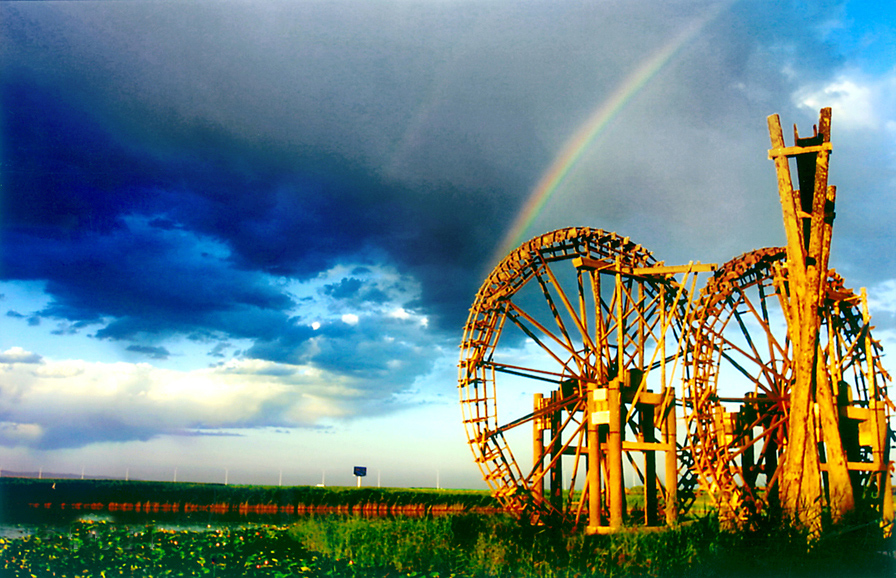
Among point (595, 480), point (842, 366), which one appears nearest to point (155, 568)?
point (595, 480)

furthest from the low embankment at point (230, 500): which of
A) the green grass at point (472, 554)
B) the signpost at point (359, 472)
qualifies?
the green grass at point (472, 554)

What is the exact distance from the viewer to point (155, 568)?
44.3 feet

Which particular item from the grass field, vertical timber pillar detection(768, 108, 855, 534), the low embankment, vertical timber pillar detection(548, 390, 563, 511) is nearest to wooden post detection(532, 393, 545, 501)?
vertical timber pillar detection(548, 390, 563, 511)

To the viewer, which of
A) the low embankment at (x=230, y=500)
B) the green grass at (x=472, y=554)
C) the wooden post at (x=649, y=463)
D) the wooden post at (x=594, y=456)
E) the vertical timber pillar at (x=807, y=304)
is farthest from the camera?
the low embankment at (x=230, y=500)

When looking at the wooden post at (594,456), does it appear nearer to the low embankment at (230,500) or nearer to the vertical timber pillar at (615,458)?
the vertical timber pillar at (615,458)

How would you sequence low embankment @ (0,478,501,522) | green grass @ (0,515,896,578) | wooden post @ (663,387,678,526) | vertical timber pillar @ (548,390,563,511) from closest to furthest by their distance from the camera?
1. green grass @ (0,515,896,578)
2. wooden post @ (663,387,678,526)
3. vertical timber pillar @ (548,390,563,511)
4. low embankment @ (0,478,501,522)

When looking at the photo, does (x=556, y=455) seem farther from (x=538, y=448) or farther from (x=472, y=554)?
(x=472, y=554)

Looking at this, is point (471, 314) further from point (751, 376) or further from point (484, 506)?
point (484, 506)

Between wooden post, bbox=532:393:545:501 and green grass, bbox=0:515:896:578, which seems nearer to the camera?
green grass, bbox=0:515:896:578

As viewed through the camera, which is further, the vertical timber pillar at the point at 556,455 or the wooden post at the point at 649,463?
the vertical timber pillar at the point at 556,455

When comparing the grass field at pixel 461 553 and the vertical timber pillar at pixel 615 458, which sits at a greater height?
the vertical timber pillar at pixel 615 458

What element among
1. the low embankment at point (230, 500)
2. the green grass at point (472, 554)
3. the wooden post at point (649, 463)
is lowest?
the low embankment at point (230, 500)

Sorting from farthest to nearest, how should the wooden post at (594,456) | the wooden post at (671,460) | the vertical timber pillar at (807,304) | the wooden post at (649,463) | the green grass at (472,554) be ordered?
the wooden post at (649,463), the wooden post at (594,456), the wooden post at (671,460), the vertical timber pillar at (807,304), the green grass at (472,554)

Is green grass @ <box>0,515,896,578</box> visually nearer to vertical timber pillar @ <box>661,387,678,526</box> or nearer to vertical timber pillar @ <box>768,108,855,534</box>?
vertical timber pillar @ <box>768,108,855,534</box>
